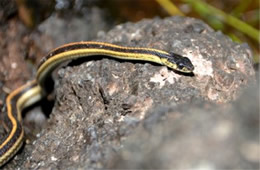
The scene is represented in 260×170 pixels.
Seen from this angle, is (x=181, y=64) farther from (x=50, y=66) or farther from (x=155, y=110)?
(x=50, y=66)

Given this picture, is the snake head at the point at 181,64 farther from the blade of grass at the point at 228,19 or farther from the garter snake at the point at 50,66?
the blade of grass at the point at 228,19

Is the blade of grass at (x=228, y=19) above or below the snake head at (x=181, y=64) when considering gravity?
above

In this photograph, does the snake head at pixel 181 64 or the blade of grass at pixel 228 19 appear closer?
the snake head at pixel 181 64

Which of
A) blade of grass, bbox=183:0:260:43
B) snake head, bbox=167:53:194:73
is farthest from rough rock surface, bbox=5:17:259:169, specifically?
blade of grass, bbox=183:0:260:43

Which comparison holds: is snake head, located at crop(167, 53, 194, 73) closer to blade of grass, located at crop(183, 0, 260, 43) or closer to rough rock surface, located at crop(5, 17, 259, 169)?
rough rock surface, located at crop(5, 17, 259, 169)

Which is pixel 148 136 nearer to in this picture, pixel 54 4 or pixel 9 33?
pixel 9 33

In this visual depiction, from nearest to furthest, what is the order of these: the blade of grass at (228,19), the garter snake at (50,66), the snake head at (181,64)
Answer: the snake head at (181,64) < the garter snake at (50,66) < the blade of grass at (228,19)

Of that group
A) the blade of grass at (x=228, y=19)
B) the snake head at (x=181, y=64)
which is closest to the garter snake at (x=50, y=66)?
the snake head at (x=181, y=64)

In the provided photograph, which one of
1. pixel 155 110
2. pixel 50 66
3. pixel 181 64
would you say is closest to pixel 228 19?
pixel 181 64

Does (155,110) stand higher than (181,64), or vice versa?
(181,64)
